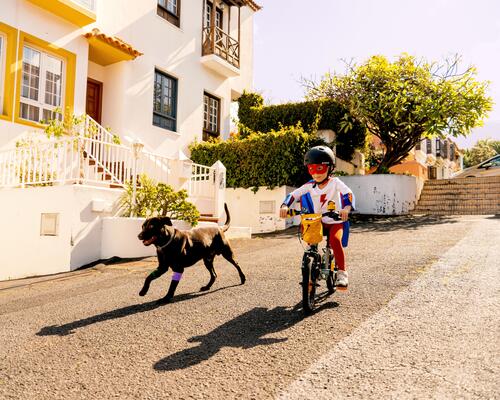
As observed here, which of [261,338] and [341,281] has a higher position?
[341,281]

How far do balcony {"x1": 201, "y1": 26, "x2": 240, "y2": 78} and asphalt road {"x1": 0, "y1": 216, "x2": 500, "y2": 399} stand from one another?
11.0m

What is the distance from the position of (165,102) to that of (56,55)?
3.98m

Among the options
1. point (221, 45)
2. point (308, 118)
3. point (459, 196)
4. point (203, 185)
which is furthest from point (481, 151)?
point (203, 185)

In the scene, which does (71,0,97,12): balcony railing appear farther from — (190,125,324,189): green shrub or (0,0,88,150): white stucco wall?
(190,125,324,189): green shrub

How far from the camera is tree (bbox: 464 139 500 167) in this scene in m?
51.8

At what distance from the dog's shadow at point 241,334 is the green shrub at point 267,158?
8.26m

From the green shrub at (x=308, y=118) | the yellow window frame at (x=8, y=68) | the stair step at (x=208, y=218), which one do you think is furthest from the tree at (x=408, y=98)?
the yellow window frame at (x=8, y=68)

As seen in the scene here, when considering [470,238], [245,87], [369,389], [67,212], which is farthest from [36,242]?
[245,87]

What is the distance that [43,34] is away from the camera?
33.1 feet

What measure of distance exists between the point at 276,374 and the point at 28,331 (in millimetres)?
2485

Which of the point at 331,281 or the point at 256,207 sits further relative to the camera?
the point at 256,207

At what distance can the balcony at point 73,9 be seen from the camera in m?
9.84

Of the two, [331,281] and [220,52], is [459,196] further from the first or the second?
[331,281]

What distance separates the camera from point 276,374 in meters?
2.58
